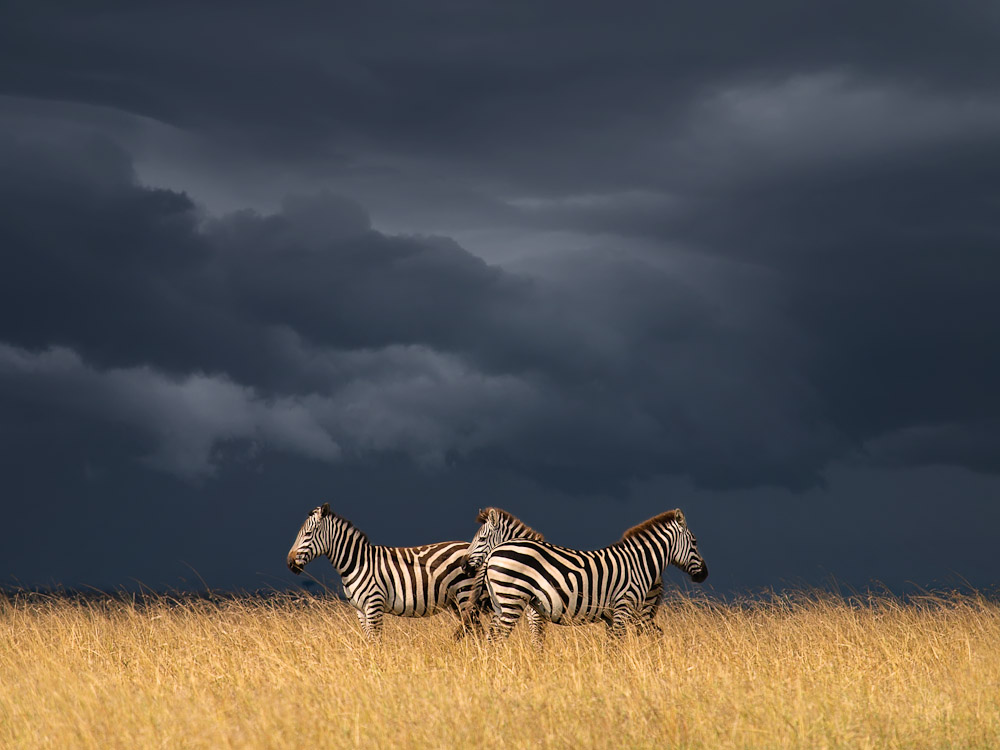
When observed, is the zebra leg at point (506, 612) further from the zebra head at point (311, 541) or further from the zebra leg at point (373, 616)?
the zebra head at point (311, 541)

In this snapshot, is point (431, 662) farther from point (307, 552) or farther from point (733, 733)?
point (733, 733)

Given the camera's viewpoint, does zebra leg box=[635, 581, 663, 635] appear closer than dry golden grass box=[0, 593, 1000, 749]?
No

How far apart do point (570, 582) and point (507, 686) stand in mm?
2836

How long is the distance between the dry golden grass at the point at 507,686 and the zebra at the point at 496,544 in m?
0.46

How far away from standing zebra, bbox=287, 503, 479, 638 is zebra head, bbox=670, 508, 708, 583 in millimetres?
3408

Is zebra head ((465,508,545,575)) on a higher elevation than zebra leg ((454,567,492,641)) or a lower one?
higher

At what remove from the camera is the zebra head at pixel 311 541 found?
15.1 metres

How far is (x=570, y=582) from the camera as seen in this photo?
44.5 feet

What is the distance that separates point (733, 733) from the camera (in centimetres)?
859

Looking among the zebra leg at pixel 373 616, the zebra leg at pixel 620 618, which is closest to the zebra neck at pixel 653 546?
the zebra leg at pixel 620 618

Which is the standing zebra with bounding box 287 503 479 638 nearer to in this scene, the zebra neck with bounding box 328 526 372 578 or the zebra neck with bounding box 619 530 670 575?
the zebra neck with bounding box 328 526 372 578

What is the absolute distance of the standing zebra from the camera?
49.0ft

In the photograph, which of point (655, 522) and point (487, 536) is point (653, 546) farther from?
point (487, 536)

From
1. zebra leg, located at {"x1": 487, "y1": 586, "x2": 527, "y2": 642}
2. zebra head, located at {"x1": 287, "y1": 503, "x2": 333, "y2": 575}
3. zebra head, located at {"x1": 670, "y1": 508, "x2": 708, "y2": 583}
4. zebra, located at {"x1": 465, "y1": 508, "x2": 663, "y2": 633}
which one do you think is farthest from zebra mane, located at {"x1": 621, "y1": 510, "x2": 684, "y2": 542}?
zebra head, located at {"x1": 287, "y1": 503, "x2": 333, "y2": 575}
